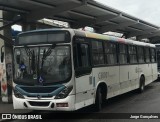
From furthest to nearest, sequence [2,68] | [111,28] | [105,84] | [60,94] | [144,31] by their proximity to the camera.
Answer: [144,31] → [111,28] → [2,68] → [105,84] → [60,94]

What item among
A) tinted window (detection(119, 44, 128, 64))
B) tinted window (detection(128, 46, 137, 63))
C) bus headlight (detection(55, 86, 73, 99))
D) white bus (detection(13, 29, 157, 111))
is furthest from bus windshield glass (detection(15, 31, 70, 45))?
tinted window (detection(128, 46, 137, 63))

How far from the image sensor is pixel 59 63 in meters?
10.5

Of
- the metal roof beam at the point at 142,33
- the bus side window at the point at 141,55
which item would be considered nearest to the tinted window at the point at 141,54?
the bus side window at the point at 141,55

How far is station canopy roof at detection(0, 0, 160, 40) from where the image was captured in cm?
1480

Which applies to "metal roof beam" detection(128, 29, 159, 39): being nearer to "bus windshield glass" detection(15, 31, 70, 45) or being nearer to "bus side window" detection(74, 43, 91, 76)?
"bus side window" detection(74, 43, 91, 76)

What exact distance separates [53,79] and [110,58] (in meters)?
3.93

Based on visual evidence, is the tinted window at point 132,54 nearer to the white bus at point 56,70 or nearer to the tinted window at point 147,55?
the tinted window at point 147,55

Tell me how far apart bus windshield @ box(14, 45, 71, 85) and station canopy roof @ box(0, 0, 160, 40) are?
3836mm

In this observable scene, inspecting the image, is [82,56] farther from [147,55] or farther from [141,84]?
[147,55]

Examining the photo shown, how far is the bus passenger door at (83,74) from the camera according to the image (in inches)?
426

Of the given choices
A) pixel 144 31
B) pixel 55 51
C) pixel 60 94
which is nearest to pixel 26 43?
pixel 55 51

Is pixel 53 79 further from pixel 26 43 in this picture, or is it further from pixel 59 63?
pixel 26 43

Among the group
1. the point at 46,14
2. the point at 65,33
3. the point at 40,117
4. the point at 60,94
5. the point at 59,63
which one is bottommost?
the point at 40,117

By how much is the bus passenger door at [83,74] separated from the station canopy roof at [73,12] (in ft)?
12.5
